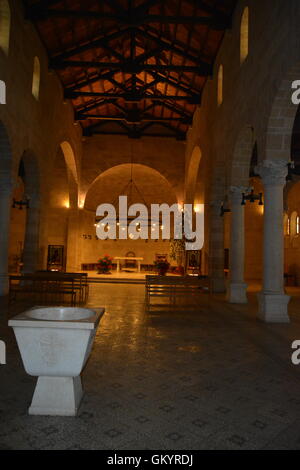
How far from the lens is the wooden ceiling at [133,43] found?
11336 mm

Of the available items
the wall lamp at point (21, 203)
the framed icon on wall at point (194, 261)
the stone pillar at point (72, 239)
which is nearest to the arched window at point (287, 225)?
the framed icon on wall at point (194, 261)

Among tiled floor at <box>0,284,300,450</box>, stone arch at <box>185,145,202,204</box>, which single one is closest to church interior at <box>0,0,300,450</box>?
tiled floor at <box>0,284,300,450</box>

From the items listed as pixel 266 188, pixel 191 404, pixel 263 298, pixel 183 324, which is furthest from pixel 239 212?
pixel 191 404

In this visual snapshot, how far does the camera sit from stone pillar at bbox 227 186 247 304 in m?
10.7

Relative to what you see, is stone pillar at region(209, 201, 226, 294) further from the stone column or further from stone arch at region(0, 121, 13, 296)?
stone arch at region(0, 121, 13, 296)

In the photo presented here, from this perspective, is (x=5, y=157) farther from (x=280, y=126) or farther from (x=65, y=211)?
(x=65, y=211)

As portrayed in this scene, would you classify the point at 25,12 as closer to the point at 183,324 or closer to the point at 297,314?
the point at 183,324

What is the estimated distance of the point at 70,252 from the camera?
21.3 metres

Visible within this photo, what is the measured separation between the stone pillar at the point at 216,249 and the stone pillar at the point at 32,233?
659 cm

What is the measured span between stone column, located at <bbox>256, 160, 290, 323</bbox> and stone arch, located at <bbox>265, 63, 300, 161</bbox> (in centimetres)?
21

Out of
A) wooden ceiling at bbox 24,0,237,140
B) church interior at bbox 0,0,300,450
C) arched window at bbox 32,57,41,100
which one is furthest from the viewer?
arched window at bbox 32,57,41,100

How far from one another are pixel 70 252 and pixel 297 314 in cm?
1484

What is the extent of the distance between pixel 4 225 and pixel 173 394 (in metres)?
8.70
